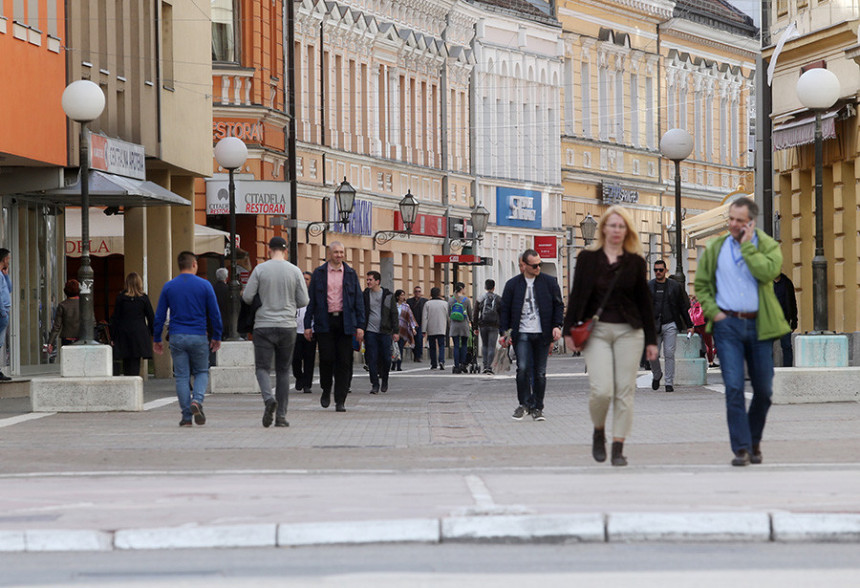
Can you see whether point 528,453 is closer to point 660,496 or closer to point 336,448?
point 336,448

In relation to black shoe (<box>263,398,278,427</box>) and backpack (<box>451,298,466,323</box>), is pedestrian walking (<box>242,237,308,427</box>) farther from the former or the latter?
backpack (<box>451,298,466,323</box>)

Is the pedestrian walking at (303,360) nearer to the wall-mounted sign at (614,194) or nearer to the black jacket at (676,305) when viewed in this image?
the black jacket at (676,305)

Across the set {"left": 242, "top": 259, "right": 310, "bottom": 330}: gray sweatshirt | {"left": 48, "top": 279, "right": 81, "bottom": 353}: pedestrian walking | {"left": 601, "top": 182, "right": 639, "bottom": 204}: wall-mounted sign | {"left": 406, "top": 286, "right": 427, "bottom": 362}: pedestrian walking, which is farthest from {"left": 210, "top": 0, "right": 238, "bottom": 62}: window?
{"left": 601, "top": 182, "right": 639, "bottom": 204}: wall-mounted sign

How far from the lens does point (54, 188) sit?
30.9 m

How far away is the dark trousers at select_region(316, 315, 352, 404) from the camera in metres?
23.4

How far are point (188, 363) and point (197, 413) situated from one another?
514 millimetres

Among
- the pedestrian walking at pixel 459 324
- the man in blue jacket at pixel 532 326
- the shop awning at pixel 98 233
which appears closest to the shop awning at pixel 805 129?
the pedestrian walking at pixel 459 324

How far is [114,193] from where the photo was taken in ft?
99.3

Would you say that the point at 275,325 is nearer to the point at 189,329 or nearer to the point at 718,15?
the point at 189,329

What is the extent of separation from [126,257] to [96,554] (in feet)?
88.4

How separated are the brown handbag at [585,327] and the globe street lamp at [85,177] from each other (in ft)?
34.5

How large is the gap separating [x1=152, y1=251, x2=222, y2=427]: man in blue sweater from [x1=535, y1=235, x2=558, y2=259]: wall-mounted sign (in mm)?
50679

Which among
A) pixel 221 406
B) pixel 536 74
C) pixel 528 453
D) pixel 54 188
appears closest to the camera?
pixel 528 453

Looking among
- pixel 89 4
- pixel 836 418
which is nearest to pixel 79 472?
pixel 836 418
